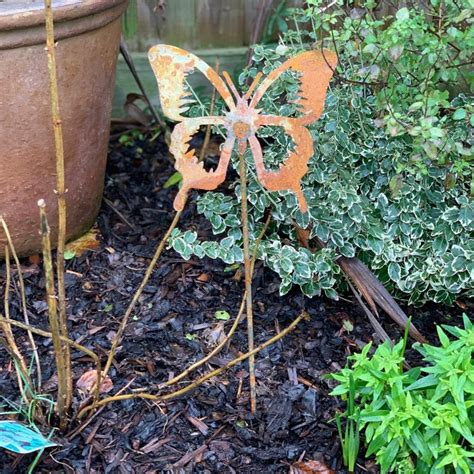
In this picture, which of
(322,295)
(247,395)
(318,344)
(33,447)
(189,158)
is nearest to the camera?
(33,447)

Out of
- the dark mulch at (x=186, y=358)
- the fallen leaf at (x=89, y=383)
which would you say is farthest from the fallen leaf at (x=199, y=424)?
the fallen leaf at (x=89, y=383)

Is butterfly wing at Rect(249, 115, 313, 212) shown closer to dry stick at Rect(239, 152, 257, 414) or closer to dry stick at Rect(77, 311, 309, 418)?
dry stick at Rect(239, 152, 257, 414)

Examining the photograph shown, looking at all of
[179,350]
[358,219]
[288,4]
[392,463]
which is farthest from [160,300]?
[288,4]

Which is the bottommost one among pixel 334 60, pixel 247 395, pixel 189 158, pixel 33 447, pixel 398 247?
pixel 247 395

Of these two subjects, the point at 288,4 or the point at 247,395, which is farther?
the point at 288,4

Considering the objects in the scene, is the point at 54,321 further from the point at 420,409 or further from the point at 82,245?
the point at 82,245

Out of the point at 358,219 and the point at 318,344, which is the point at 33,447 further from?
the point at 358,219

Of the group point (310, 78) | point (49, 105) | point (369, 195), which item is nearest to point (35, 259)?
A: point (49, 105)
